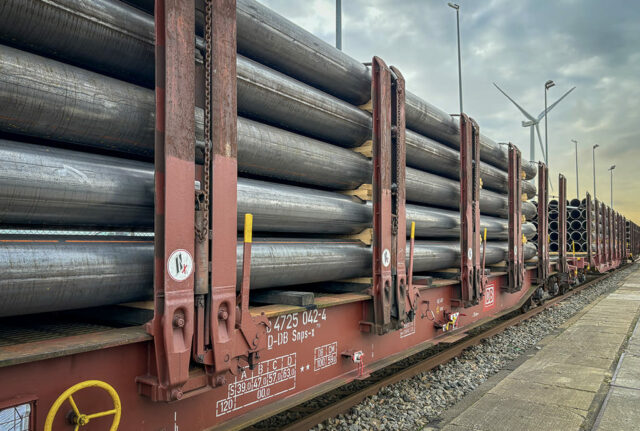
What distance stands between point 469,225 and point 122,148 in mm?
5050

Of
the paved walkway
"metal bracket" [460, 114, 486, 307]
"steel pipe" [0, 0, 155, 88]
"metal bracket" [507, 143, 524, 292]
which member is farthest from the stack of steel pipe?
"metal bracket" [507, 143, 524, 292]

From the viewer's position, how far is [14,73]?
7.34 ft

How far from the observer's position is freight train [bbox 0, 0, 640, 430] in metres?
2.32

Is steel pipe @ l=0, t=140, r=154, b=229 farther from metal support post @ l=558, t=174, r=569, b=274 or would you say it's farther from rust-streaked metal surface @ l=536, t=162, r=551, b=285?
metal support post @ l=558, t=174, r=569, b=274

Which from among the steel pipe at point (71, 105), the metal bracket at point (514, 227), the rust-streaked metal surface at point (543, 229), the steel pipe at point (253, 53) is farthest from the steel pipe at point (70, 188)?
the rust-streaked metal surface at point (543, 229)

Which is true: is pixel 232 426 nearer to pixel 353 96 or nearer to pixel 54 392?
pixel 54 392

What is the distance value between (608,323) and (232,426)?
9.98 metres

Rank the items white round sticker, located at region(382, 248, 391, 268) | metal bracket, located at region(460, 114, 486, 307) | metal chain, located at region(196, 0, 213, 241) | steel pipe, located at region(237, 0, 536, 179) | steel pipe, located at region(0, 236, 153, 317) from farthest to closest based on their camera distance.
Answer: metal bracket, located at region(460, 114, 486, 307) → white round sticker, located at region(382, 248, 391, 268) → steel pipe, located at region(237, 0, 536, 179) → metal chain, located at region(196, 0, 213, 241) → steel pipe, located at region(0, 236, 153, 317)

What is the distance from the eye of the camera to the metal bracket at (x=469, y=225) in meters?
6.49

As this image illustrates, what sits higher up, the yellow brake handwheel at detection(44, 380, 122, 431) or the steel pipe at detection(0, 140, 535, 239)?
the steel pipe at detection(0, 140, 535, 239)

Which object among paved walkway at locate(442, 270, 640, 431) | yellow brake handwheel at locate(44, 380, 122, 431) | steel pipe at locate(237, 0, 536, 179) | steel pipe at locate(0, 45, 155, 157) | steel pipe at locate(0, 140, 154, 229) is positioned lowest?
paved walkway at locate(442, 270, 640, 431)

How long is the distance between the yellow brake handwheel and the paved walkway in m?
3.15

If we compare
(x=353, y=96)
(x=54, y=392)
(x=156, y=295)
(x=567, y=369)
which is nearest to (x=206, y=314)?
(x=156, y=295)

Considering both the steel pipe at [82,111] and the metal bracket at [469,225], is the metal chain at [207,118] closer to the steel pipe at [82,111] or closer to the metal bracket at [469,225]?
the steel pipe at [82,111]
